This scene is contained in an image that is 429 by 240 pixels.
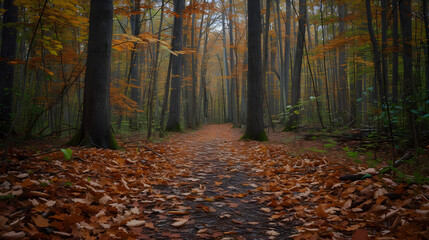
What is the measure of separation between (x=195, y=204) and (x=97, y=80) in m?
3.50

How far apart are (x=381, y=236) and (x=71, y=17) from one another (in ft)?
19.6

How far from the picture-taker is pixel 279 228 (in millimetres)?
2010

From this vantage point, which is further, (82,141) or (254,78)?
(254,78)

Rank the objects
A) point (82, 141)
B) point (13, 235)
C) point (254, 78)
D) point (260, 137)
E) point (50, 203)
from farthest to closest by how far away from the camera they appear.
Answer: point (254, 78) < point (260, 137) < point (82, 141) < point (50, 203) < point (13, 235)

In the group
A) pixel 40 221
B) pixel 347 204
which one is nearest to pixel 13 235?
pixel 40 221

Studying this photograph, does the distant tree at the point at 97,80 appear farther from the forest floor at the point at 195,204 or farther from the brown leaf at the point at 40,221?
the brown leaf at the point at 40,221

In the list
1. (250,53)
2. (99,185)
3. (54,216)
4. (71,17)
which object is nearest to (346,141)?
(250,53)

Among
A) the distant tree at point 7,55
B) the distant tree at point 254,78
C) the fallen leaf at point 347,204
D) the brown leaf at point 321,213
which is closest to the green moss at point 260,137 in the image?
the distant tree at point 254,78

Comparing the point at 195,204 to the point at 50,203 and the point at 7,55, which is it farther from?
the point at 7,55

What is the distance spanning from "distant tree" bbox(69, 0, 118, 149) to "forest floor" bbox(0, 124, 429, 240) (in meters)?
1.13

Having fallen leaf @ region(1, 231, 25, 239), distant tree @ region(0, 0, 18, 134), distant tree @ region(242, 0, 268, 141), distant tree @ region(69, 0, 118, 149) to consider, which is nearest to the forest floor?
fallen leaf @ region(1, 231, 25, 239)

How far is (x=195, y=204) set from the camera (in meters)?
2.52

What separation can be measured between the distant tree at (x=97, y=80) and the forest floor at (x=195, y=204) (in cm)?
113

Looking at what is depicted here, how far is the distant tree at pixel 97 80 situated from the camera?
4.48 m
